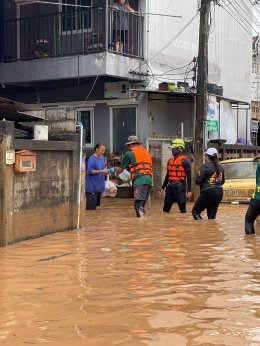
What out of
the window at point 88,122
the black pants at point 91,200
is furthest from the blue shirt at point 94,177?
the window at point 88,122

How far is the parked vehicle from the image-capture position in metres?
14.8

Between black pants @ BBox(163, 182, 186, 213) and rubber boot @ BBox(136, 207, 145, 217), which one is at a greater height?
black pants @ BBox(163, 182, 186, 213)

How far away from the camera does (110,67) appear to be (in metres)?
15.9

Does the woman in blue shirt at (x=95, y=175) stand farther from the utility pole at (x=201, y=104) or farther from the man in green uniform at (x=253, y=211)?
the man in green uniform at (x=253, y=211)

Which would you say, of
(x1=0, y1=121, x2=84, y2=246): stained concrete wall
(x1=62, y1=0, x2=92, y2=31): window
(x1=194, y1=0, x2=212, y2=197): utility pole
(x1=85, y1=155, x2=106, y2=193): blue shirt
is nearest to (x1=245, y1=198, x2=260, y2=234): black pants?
(x1=0, y1=121, x2=84, y2=246): stained concrete wall

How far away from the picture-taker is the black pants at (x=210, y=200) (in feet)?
35.6

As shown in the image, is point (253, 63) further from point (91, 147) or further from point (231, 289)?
point (231, 289)

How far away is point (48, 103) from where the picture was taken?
18.8 meters

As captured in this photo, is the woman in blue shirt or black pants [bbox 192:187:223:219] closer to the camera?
black pants [bbox 192:187:223:219]

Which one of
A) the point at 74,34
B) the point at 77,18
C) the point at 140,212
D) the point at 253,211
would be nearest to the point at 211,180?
the point at 253,211

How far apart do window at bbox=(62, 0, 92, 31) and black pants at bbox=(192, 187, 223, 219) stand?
805cm

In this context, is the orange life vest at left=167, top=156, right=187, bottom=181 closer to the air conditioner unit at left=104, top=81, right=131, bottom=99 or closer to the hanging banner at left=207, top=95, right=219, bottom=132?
the air conditioner unit at left=104, top=81, right=131, bottom=99

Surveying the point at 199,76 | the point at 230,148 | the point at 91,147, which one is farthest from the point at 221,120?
the point at 91,147

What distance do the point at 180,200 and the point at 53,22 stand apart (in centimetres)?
826
